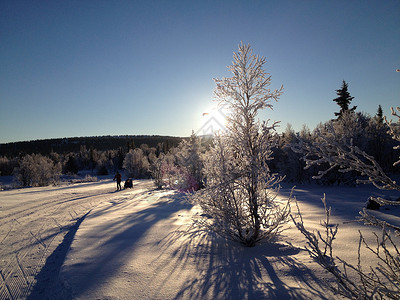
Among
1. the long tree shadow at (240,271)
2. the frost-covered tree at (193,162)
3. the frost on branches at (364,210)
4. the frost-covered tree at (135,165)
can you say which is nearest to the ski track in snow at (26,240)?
the long tree shadow at (240,271)

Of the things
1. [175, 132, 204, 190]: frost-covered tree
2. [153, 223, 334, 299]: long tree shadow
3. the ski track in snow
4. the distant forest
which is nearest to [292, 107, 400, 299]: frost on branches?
[153, 223, 334, 299]: long tree shadow

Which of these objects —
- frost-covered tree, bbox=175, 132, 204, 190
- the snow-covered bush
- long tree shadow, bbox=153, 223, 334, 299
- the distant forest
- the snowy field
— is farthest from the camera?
the distant forest

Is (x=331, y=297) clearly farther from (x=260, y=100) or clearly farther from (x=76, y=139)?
(x=76, y=139)

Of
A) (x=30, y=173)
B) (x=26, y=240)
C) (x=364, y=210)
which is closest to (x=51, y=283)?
(x=26, y=240)

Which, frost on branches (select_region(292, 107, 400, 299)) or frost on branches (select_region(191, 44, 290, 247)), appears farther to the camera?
frost on branches (select_region(191, 44, 290, 247))

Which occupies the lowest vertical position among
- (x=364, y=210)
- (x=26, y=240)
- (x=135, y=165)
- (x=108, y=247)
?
(x=26, y=240)

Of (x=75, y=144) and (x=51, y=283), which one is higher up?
(x=75, y=144)

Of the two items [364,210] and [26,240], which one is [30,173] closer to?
[26,240]

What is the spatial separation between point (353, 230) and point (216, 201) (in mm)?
3222

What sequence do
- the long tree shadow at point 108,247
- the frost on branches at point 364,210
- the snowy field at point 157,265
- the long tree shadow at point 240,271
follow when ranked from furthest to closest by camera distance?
the long tree shadow at point 108,247 → the snowy field at point 157,265 → the long tree shadow at point 240,271 → the frost on branches at point 364,210

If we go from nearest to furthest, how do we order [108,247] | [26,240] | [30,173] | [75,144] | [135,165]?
[108,247] → [26,240] → [30,173] → [135,165] → [75,144]

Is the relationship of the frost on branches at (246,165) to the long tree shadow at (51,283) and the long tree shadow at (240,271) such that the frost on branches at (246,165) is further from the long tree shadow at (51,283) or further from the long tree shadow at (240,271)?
the long tree shadow at (51,283)

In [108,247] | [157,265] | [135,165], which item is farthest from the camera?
[135,165]

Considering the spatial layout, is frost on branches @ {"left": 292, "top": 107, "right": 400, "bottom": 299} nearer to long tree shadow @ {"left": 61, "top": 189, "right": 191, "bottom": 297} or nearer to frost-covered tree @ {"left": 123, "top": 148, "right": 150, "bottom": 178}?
long tree shadow @ {"left": 61, "top": 189, "right": 191, "bottom": 297}
